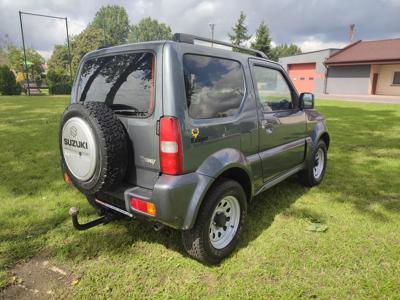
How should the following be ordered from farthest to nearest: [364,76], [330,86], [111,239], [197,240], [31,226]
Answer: [330,86]
[364,76]
[31,226]
[111,239]
[197,240]

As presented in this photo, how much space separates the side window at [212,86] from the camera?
2.41 metres

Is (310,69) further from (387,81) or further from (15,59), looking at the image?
(15,59)

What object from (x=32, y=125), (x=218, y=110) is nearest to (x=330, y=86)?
(x=32, y=125)

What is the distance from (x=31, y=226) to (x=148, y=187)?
175 centimetres

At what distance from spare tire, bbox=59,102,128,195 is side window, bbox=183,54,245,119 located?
641 millimetres

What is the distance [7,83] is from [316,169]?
92.3 ft

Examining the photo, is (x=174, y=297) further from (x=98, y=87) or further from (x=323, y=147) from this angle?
(x=323, y=147)

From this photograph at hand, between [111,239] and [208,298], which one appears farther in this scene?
[111,239]

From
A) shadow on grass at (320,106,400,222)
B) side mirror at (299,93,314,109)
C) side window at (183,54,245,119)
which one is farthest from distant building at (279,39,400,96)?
side window at (183,54,245,119)

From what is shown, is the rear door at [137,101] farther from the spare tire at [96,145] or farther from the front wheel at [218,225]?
the front wheel at [218,225]

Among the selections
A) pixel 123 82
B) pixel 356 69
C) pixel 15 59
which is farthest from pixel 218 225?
pixel 15 59

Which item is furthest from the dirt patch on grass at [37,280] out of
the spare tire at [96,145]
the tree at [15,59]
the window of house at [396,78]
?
the tree at [15,59]

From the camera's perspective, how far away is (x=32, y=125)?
9367 mm

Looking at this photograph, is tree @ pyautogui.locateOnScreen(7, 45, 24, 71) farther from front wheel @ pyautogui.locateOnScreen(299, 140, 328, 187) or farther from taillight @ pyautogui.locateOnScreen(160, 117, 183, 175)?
taillight @ pyautogui.locateOnScreen(160, 117, 183, 175)
